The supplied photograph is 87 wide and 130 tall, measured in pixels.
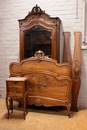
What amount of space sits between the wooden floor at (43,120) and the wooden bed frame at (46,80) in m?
0.18

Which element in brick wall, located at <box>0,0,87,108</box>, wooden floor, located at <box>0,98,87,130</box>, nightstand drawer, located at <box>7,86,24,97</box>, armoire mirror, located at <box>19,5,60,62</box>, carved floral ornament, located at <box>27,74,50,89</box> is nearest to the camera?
wooden floor, located at <box>0,98,87,130</box>

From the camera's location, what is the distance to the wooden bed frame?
2554mm

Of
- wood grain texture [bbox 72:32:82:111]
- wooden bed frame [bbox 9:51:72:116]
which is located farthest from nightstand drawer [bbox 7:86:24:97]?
wood grain texture [bbox 72:32:82:111]

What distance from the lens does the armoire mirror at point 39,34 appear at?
277 centimetres

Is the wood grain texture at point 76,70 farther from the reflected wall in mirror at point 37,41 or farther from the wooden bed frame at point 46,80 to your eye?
the reflected wall in mirror at point 37,41

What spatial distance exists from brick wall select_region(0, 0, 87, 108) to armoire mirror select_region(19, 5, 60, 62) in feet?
0.97

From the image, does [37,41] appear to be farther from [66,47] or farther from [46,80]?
[46,80]

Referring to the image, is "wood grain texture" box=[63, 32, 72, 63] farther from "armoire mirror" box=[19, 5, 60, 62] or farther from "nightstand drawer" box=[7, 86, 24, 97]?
"nightstand drawer" box=[7, 86, 24, 97]

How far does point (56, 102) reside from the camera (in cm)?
258

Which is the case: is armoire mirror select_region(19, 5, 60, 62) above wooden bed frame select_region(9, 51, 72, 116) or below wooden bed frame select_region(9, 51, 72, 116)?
above

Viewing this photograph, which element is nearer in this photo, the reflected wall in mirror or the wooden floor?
the wooden floor

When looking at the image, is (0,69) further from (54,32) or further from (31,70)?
(54,32)

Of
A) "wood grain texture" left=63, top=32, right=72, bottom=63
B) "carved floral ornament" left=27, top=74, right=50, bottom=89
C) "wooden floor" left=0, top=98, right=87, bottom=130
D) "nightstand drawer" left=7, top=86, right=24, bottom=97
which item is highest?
"wood grain texture" left=63, top=32, right=72, bottom=63

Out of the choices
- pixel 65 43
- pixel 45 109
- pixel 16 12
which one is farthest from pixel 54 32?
pixel 45 109
